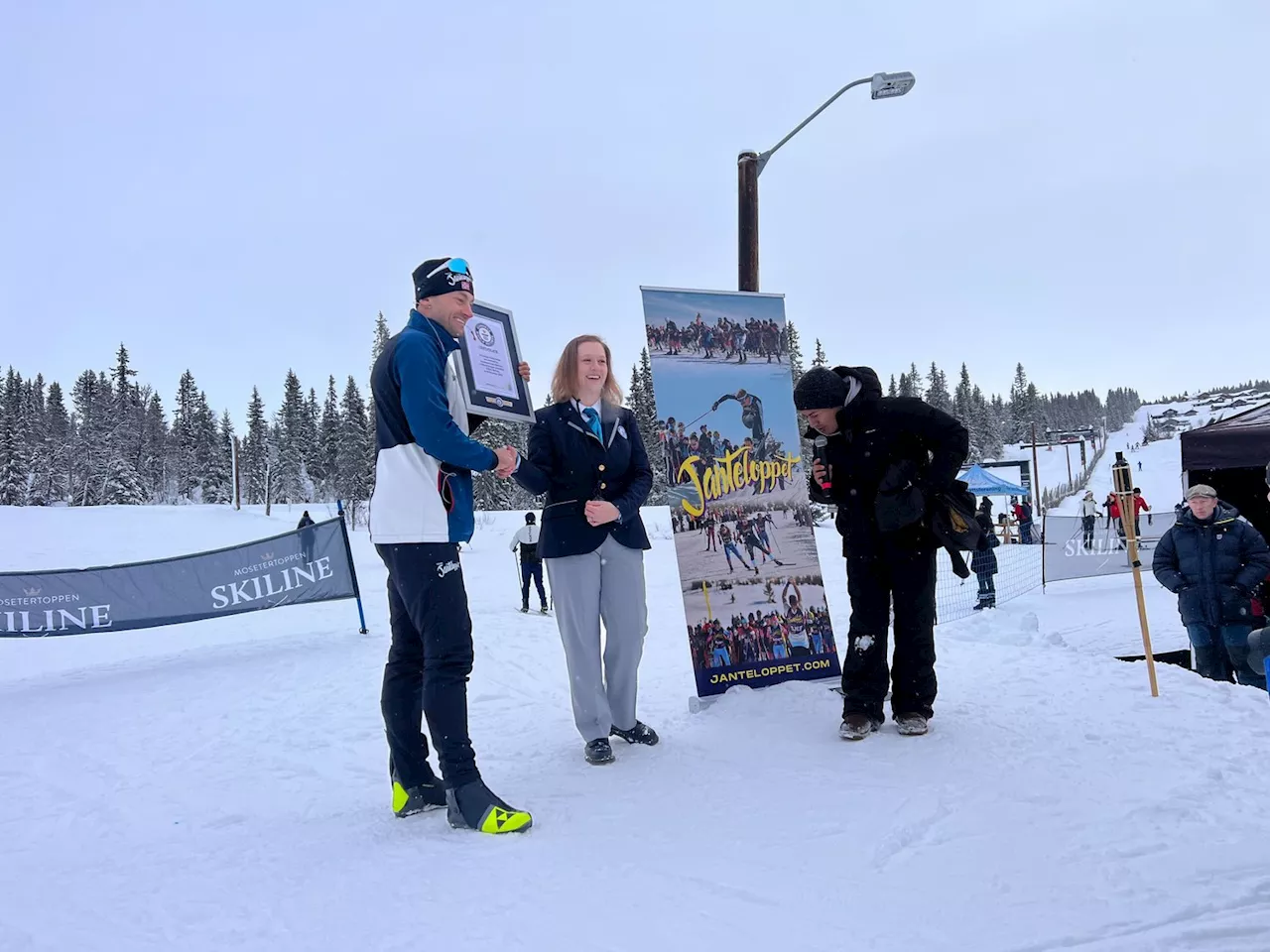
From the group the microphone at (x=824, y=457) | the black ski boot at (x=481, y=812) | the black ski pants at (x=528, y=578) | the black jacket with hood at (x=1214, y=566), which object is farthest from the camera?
the black ski pants at (x=528, y=578)

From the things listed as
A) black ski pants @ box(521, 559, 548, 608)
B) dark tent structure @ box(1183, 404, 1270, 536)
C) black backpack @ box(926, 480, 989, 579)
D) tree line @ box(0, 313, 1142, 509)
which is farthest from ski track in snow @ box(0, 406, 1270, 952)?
tree line @ box(0, 313, 1142, 509)

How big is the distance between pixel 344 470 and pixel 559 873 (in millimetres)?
65286

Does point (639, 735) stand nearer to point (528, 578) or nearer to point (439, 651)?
point (439, 651)

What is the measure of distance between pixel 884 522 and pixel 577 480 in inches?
59.5

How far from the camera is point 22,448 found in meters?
63.3

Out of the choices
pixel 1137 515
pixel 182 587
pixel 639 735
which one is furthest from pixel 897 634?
pixel 1137 515

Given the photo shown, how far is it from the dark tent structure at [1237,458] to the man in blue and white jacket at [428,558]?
9.93 m

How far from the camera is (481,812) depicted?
307 cm

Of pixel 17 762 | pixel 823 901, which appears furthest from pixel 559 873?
pixel 17 762

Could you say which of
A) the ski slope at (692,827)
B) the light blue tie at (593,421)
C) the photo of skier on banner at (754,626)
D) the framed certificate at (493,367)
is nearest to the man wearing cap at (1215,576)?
the ski slope at (692,827)

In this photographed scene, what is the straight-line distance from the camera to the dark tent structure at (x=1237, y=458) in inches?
382

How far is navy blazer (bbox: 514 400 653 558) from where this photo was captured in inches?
159

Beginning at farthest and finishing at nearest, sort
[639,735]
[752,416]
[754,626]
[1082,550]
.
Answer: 1. [1082,550]
2. [752,416]
3. [754,626]
4. [639,735]

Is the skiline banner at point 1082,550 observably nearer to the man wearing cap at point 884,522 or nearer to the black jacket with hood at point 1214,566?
the black jacket with hood at point 1214,566
